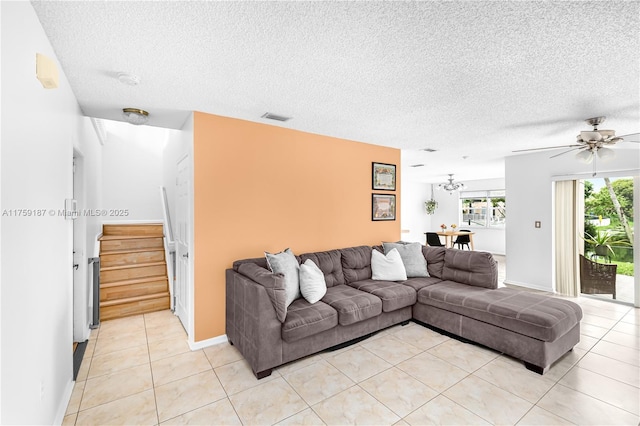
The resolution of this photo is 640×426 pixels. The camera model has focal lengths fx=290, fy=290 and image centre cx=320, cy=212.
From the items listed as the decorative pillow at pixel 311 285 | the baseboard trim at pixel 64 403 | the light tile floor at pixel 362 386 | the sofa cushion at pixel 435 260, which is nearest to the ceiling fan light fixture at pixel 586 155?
the sofa cushion at pixel 435 260

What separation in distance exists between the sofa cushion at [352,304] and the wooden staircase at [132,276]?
103 inches

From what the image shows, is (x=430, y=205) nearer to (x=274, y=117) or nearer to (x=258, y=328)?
(x=274, y=117)

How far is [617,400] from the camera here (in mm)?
2217

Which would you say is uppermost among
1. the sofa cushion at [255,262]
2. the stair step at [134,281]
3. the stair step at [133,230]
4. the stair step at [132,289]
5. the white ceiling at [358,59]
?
the white ceiling at [358,59]

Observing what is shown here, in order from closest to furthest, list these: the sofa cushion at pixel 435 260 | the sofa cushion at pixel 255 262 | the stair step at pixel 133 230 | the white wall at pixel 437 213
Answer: the sofa cushion at pixel 255 262, the sofa cushion at pixel 435 260, the stair step at pixel 133 230, the white wall at pixel 437 213

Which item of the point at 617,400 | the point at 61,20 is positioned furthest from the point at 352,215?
the point at 61,20

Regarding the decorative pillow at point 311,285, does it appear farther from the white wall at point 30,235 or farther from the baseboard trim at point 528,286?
the baseboard trim at point 528,286

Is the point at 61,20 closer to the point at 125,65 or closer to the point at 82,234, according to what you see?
the point at 125,65

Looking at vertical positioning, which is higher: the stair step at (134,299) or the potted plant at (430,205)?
the potted plant at (430,205)

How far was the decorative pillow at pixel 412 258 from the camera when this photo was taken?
4094 millimetres

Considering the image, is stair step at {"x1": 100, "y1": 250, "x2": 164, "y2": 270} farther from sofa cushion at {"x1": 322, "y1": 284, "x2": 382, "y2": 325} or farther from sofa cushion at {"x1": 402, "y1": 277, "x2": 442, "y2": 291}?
sofa cushion at {"x1": 402, "y1": 277, "x2": 442, "y2": 291}

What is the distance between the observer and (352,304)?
302 cm

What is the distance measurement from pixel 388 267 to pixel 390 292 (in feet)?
1.87

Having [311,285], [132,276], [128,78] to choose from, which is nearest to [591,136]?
[311,285]
